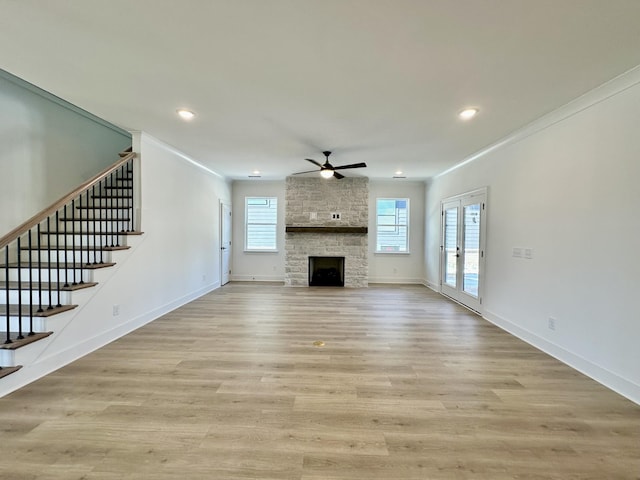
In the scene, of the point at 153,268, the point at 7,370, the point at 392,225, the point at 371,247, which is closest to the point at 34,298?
the point at 7,370

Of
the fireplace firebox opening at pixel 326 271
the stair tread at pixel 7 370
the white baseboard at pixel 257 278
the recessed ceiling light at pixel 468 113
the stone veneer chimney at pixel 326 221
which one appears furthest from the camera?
the white baseboard at pixel 257 278

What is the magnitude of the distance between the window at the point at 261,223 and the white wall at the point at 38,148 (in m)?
3.48

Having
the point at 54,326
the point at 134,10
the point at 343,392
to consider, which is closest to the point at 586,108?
the point at 343,392

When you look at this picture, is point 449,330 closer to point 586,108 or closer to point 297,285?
point 586,108

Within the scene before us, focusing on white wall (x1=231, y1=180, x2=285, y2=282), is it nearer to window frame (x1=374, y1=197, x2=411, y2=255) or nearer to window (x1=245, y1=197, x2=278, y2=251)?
window (x1=245, y1=197, x2=278, y2=251)

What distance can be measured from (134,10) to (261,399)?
282 cm

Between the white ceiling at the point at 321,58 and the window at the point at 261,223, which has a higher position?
the white ceiling at the point at 321,58

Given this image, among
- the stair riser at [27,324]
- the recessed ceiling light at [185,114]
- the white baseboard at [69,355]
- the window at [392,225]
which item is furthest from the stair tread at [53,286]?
the window at [392,225]

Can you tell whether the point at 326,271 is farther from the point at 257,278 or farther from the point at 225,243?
the point at 225,243

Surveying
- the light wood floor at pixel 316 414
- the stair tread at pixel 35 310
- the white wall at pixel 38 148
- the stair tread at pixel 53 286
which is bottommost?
the light wood floor at pixel 316 414

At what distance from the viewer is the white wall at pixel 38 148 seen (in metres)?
3.57

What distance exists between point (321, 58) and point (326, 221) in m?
5.03

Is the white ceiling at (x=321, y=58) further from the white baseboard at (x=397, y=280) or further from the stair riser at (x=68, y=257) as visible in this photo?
the white baseboard at (x=397, y=280)

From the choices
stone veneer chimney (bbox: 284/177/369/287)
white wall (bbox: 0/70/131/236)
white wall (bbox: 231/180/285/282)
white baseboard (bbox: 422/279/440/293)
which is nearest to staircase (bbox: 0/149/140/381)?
white wall (bbox: 0/70/131/236)
